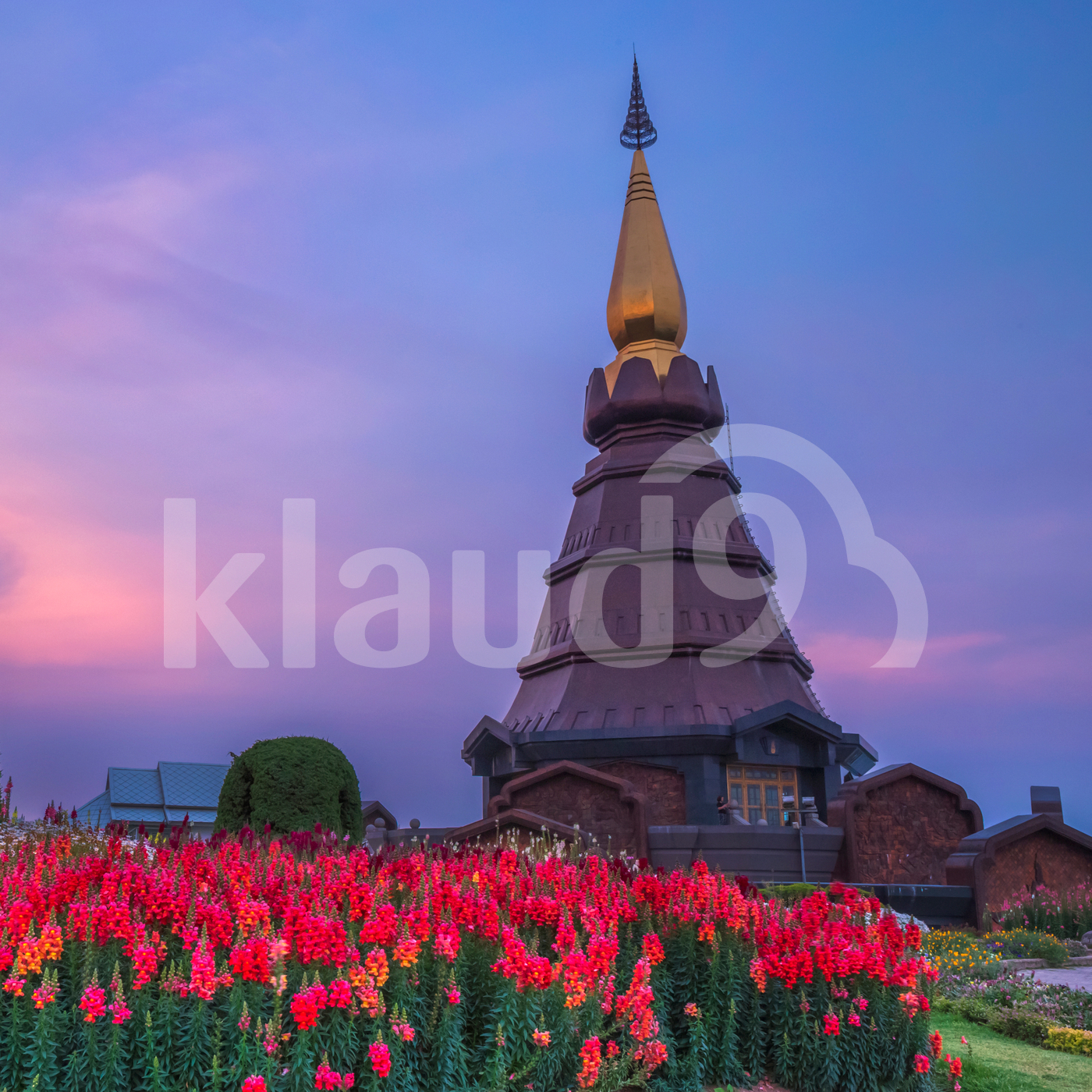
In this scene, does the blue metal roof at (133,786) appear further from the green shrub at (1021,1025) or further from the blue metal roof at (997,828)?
the green shrub at (1021,1025)

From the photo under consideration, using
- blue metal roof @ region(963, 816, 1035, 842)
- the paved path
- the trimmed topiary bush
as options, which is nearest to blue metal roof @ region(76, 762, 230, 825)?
the trimmed topiary bush

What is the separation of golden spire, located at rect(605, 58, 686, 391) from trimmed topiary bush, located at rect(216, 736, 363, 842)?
652 inches

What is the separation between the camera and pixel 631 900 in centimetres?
809

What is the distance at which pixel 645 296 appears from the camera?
30.6m

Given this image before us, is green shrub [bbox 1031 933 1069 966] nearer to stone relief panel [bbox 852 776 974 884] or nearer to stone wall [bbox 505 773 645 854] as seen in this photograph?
stone relief panel [bbox 852 776 974 884]

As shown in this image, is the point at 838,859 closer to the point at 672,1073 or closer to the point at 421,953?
the point at 672,1073

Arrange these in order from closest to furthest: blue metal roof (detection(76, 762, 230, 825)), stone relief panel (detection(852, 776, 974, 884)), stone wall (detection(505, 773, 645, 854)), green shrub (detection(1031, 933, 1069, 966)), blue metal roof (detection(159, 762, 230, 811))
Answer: green shrub (detection(1031, 933, 1069, 966)) → stone relief panel (detection(852, 776, 974, 884)) → stone wall (detection(505, 773, 645, 854)) → blue metal roof (detection(76, 762, 230, 825)) → blue metal roof (detection(159, 762, 230, 811))

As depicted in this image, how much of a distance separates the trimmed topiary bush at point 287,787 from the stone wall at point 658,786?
8250mm

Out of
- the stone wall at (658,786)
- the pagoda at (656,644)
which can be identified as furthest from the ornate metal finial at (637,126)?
the stone wall at (658,786)

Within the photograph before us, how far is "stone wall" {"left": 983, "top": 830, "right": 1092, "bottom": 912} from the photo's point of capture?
1878 cm

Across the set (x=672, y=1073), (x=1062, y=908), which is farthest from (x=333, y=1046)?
(x=1062, y=908)

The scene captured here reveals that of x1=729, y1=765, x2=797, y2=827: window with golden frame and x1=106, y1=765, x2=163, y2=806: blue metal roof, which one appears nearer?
x1=729, y1=765, x2=797, y2=827: window with golden frame

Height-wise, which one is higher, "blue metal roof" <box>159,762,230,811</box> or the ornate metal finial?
the ornate metal finial

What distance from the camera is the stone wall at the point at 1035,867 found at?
1878 cm
